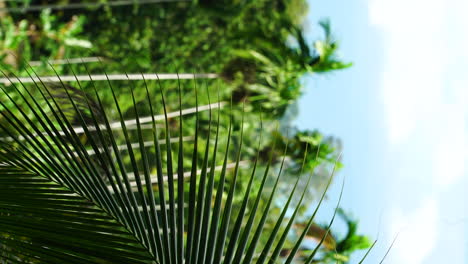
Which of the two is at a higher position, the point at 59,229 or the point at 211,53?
the point at 211,53

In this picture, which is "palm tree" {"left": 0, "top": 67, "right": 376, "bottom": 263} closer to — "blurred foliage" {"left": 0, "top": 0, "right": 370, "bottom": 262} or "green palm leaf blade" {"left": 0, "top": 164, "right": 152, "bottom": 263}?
"green palm leaf blade" {"left": 0, "top": 164, "right": 152, "bottom": 263}

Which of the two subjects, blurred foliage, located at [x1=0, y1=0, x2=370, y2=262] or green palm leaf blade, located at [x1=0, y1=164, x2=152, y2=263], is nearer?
green palm leaf blade, located at [x1=0, y1=164, x2=152, y2=263]

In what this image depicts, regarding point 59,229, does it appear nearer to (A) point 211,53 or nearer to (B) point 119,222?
(B) point 119,222

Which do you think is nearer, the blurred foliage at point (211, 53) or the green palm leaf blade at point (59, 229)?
the green palm leaf blade at point (59, 229)

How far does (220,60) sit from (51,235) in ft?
22.8

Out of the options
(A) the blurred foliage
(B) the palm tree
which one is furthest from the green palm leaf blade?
(A) the blurred foliage

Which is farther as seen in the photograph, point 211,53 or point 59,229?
point 211,53

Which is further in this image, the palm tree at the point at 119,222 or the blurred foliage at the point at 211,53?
the blurred foliage at the point at 211,53

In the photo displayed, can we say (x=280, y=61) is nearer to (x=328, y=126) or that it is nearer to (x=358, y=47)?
(x=328, y=126)

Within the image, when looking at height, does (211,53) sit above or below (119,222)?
above

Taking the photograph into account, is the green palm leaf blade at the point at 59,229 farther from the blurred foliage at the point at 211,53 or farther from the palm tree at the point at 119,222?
→ the blurred foliage at the point at 211,53

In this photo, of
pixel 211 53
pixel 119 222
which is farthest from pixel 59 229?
pixel 211 53

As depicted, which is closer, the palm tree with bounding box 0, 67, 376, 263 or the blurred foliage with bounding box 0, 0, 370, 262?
the palm tree with bounding box 0, 67, 376, 263

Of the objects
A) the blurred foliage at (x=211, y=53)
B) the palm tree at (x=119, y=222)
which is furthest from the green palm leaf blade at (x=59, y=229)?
the blurred foliage at (x=211, y=53)
